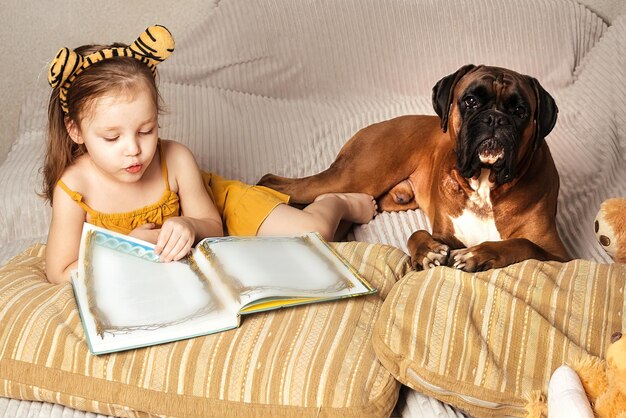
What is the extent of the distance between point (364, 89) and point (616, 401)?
2156 millimetres

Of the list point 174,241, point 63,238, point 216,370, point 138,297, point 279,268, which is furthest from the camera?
point 63,238

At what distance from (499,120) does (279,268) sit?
0.71 meters

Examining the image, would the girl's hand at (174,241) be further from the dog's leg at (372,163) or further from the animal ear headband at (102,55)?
the dog's leg at (372,163)

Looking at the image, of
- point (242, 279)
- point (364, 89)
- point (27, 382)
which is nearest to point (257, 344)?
point (242, 279)

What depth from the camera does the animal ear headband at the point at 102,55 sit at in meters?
1.87

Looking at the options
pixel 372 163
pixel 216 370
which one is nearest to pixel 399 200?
pixel 372 163

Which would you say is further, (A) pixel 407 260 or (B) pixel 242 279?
(A) pixel 407 260

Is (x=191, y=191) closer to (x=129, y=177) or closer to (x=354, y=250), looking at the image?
(x=129, y=177)

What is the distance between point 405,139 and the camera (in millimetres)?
2629

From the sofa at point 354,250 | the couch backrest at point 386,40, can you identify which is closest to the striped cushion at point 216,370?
the sofa at point 354,250

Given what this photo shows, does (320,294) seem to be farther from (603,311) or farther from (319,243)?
(603,311)

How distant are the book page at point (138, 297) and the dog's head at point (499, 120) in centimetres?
80

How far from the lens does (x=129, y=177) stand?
79.7 inches

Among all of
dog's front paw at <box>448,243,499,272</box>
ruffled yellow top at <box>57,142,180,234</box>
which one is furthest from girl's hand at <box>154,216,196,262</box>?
dog's front paw at <box>448,243,499,272</box>
